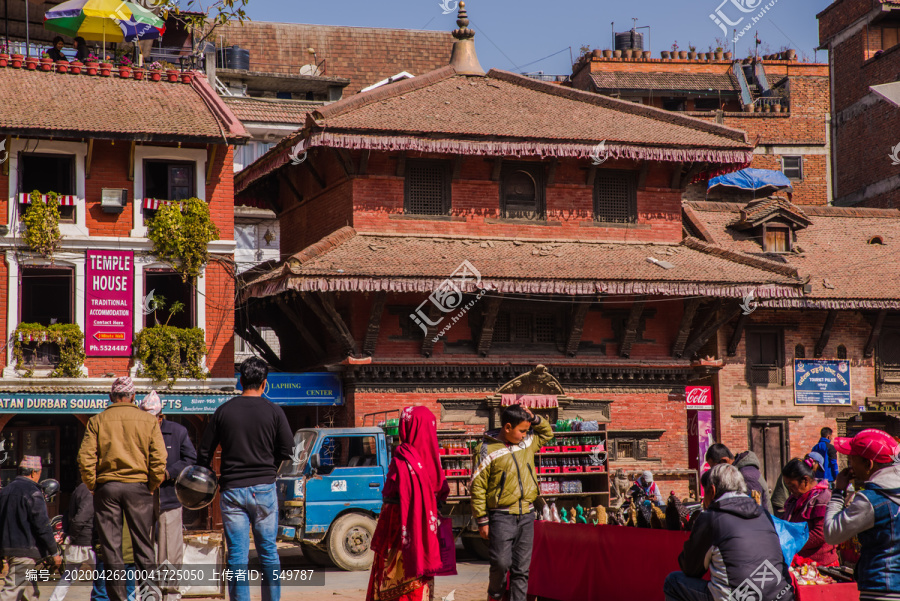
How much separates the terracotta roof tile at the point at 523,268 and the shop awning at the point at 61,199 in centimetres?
444

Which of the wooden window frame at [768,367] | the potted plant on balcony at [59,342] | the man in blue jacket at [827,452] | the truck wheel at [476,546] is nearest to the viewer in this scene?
the truck wheel at [476,546]

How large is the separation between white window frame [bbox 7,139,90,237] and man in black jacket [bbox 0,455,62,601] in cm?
1348

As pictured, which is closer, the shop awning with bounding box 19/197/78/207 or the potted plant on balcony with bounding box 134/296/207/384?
the shop awning with bounding box 19/197/78/207

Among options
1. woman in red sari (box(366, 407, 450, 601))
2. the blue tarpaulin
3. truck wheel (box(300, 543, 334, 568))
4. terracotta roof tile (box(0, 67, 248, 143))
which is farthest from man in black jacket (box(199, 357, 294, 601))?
the blue tarpaulin

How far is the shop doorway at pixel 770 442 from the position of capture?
31.3m

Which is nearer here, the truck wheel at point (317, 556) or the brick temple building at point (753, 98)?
the truck wheel at point (317, 556)

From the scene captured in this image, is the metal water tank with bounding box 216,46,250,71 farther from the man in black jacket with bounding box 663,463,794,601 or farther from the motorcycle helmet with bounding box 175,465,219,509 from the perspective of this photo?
the man in black jacket with bounding box 663,463,794,601

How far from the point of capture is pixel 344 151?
25.0m

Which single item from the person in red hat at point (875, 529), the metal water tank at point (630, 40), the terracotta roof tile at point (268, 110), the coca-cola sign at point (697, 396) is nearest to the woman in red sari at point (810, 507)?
the person in red hat at point (875, 529)

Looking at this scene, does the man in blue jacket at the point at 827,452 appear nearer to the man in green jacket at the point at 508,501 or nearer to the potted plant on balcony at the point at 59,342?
the man in green jacket at the point at 508,501

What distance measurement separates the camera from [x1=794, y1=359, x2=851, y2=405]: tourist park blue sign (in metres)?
31.3

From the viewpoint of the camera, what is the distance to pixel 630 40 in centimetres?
5678

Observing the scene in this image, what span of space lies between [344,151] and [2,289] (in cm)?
826

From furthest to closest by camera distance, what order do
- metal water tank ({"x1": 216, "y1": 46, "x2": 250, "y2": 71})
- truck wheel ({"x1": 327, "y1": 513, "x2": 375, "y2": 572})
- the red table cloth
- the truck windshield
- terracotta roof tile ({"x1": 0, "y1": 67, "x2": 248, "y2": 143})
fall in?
metal water tank ({"x1": 216, "y1": 46, "x2": 250, "y2": 71}) → terracotta roof tile ({"x1": 0, "y1": 67, "x2": 248, "y2": 143}) → the truck windshield → truck wheel ({"x1": 327, "y1": 513, "x2": 375, "y2": 572}) → the red table cloth
